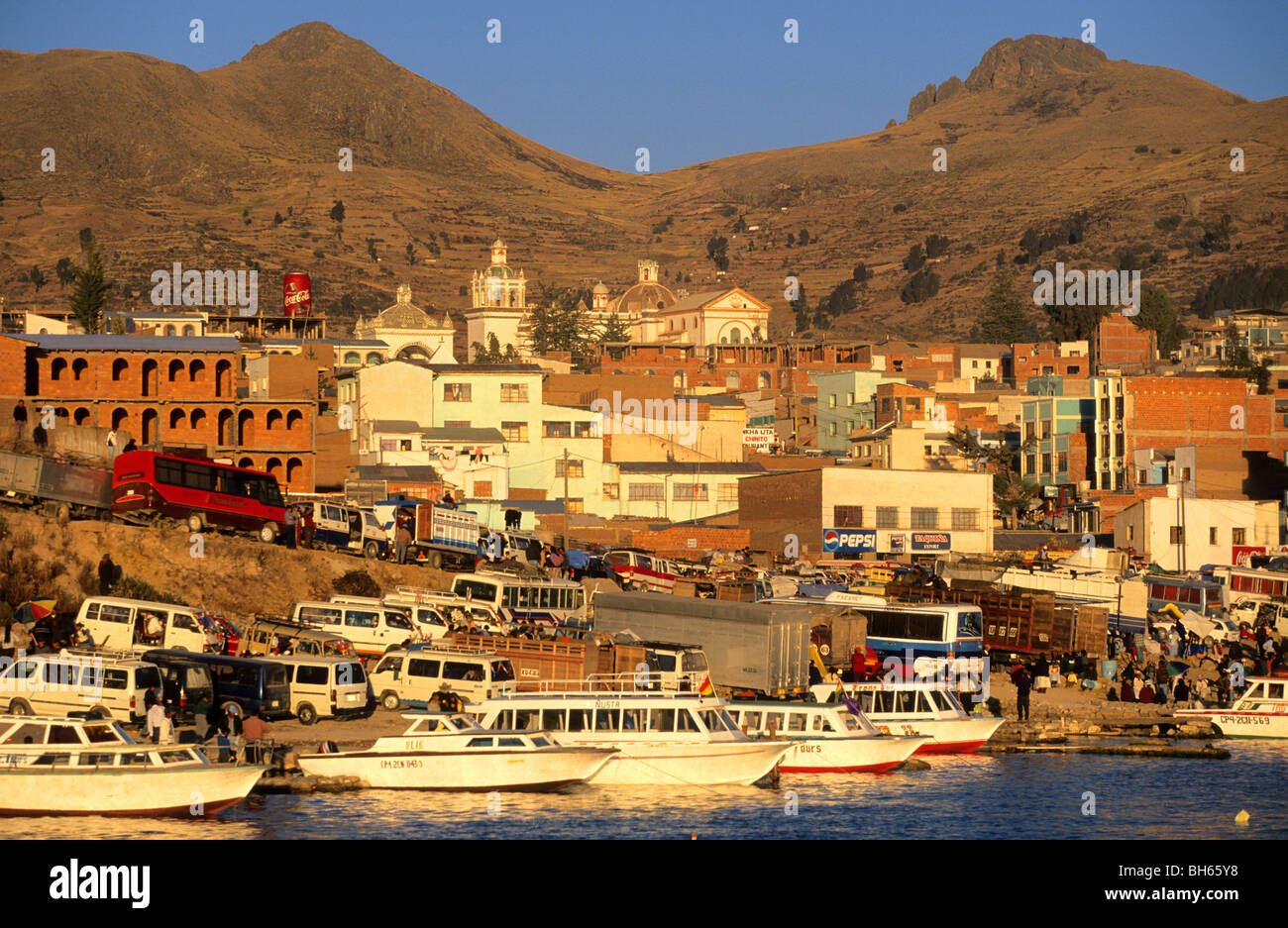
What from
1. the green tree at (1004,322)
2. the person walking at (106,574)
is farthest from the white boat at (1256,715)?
the green tree at (1004,322)

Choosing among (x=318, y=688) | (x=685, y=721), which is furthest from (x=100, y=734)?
(x=685, y=721)

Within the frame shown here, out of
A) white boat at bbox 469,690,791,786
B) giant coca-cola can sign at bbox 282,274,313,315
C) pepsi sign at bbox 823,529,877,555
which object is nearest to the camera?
white boat at bbox 469,690,791,786

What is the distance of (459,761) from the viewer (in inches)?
1363

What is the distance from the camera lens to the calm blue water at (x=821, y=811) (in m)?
31.7

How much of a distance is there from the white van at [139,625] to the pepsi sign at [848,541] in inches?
1647

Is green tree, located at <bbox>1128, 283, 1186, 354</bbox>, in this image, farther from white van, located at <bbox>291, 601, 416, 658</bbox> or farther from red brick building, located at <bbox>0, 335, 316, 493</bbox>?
white van, located at <bbox>291, 601, 416, 658</bbox>

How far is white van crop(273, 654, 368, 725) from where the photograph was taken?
3994 centimetres

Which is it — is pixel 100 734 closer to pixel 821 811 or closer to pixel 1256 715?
pixel 821 811

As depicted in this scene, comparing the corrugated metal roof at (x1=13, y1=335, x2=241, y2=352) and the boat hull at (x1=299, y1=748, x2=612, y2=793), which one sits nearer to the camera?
the boat hull at (x1=299, y1=748, x2=612, y2=793)

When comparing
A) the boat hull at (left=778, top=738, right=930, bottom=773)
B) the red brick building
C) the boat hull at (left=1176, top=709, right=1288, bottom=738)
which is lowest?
the boat hull at (left=1176, top=709, right=1288, bottom=738)

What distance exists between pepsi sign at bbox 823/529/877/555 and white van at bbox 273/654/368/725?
139 ft

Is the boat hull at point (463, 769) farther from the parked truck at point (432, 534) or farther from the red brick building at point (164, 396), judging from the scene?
the red brick building at point (164, 396)

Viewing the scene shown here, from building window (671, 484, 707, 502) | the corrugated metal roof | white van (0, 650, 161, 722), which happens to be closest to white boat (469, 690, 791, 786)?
white van (0, 650, 161, 722)
